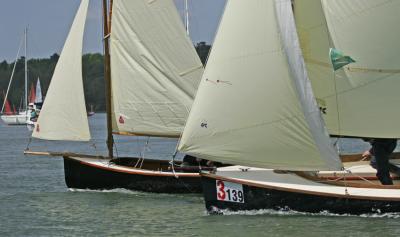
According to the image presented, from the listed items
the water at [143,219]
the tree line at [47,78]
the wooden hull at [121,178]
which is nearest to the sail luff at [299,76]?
the water at [143,219]

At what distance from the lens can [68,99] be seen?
26.2 metres

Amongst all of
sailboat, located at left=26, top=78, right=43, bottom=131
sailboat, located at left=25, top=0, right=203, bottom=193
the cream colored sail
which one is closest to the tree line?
sailboat, located at left=26, top=78, right=43, bottom=131

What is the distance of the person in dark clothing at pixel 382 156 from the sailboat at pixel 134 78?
25.3 ft

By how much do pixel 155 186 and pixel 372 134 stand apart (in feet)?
21.4

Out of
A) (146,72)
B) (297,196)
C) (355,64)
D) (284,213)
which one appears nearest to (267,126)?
(297,196)

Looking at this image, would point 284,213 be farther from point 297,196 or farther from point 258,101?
point 258,101

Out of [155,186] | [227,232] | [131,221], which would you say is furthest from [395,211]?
[155,186]

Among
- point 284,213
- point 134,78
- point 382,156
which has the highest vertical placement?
point 134,78

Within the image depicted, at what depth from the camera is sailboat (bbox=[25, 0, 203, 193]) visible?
85.8 feet

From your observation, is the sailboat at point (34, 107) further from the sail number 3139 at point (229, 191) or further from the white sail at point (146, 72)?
the sail number 3139 at point (229, 191)

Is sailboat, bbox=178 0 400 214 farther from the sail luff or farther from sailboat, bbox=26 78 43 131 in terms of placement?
sailboat, bbox=26 78 43 131

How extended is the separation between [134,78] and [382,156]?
922 cm

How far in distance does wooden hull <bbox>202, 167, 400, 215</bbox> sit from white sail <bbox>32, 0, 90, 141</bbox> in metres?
7.50

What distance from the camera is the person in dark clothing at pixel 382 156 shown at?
19.2 metres
